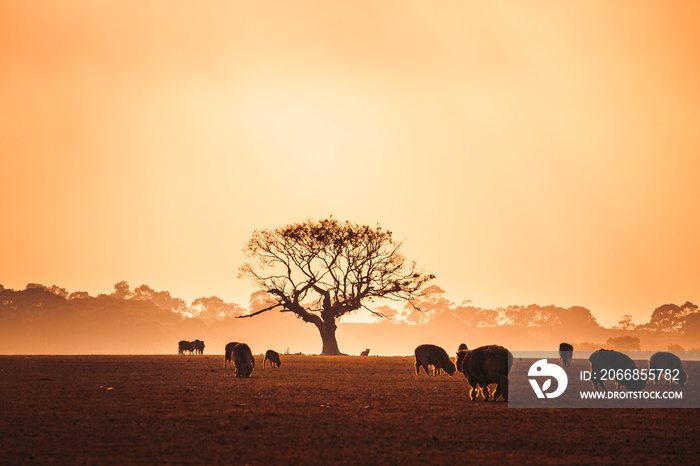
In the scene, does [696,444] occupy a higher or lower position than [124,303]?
lower

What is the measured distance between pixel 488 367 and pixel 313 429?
26.6 ft

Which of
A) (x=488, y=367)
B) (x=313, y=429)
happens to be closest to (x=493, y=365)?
(x=488, y=367)

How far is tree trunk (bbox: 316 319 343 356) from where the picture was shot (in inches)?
3135

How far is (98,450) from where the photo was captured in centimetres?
1402

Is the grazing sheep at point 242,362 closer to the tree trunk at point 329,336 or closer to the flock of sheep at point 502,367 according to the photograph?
the flock of sheep at point 502,367

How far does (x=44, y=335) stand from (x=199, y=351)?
80.3 m

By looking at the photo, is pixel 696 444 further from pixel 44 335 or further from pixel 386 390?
pixel 44 335

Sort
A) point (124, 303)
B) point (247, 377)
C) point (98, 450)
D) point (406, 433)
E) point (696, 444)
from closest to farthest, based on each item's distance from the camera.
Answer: point (98, 450), point (696, 444), point (406, 433), point (247, 377), point (124, 303)

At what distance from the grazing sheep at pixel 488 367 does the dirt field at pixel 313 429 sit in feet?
2.07

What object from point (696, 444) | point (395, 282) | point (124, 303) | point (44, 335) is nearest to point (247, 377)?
point (696, 444)

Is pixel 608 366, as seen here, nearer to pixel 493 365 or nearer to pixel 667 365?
pixel 667 365

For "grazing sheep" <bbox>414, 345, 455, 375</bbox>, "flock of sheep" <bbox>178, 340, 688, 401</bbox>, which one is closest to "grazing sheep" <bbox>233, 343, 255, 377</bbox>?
"flock of sheep" <bbox>178, 340, 688, 401</bbox>

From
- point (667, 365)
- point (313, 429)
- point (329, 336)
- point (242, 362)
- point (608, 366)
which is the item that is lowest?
point (313, 429)

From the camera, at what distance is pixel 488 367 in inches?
913
